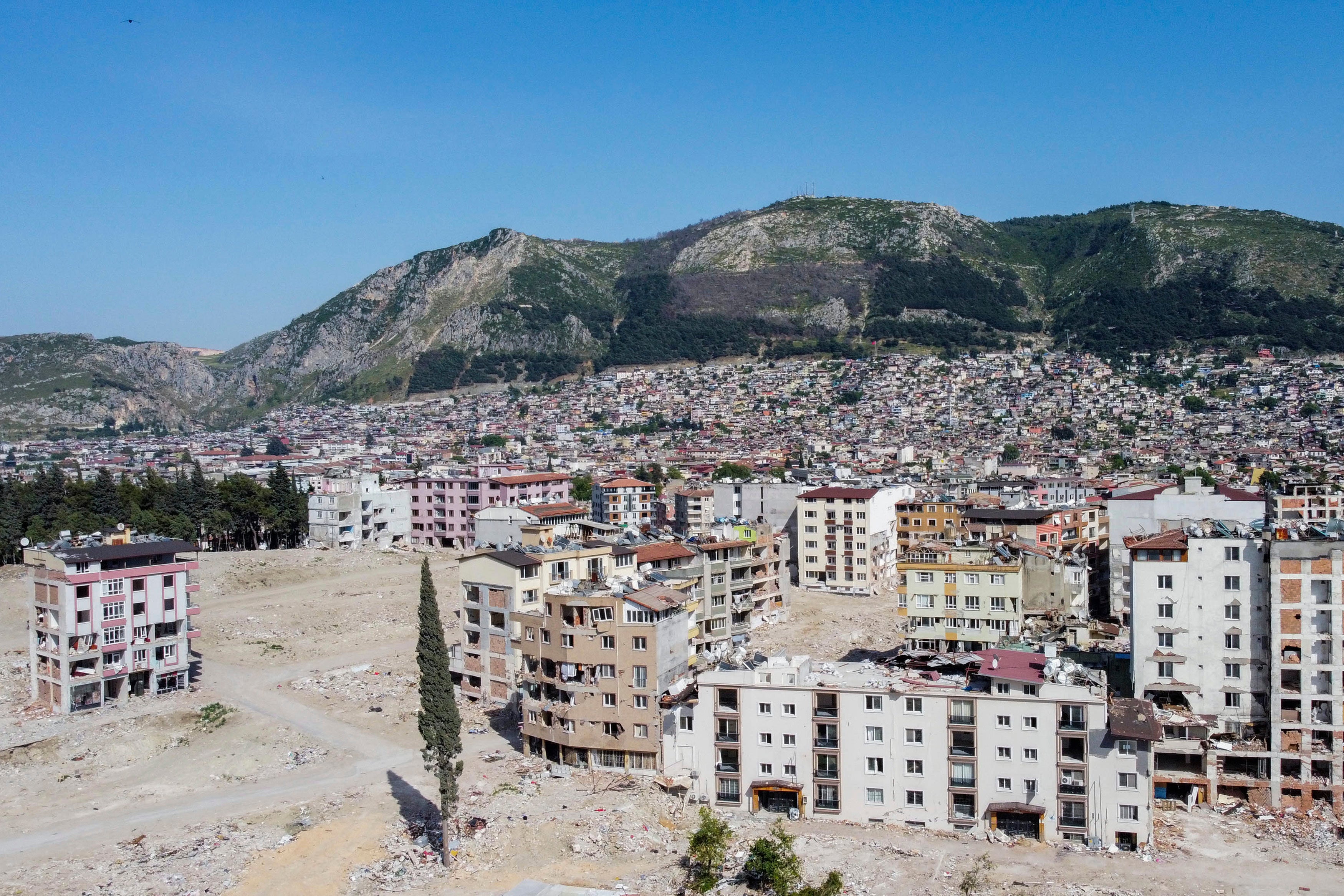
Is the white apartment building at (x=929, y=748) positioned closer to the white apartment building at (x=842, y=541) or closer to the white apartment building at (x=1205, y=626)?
the white apartment building at (x=1205, y=626)

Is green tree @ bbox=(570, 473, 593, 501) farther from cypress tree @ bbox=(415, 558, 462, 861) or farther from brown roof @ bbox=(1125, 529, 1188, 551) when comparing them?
cypress tree @ bbox=(415, 558, 462, 861)

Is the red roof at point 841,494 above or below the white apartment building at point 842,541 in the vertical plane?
above

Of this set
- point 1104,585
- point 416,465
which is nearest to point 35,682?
point 1104,585

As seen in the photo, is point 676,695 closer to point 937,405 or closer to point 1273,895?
point 1273,895

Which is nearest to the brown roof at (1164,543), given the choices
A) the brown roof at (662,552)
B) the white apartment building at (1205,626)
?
the white apartment building at (1205,626)

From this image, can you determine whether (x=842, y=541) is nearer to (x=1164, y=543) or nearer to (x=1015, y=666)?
(x=1164, y=543)

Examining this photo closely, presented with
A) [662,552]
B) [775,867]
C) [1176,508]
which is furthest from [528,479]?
[775,867]

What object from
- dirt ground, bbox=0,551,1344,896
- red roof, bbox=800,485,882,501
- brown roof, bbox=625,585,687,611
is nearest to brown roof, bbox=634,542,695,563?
brown roof, bbox=625,585,687,611
